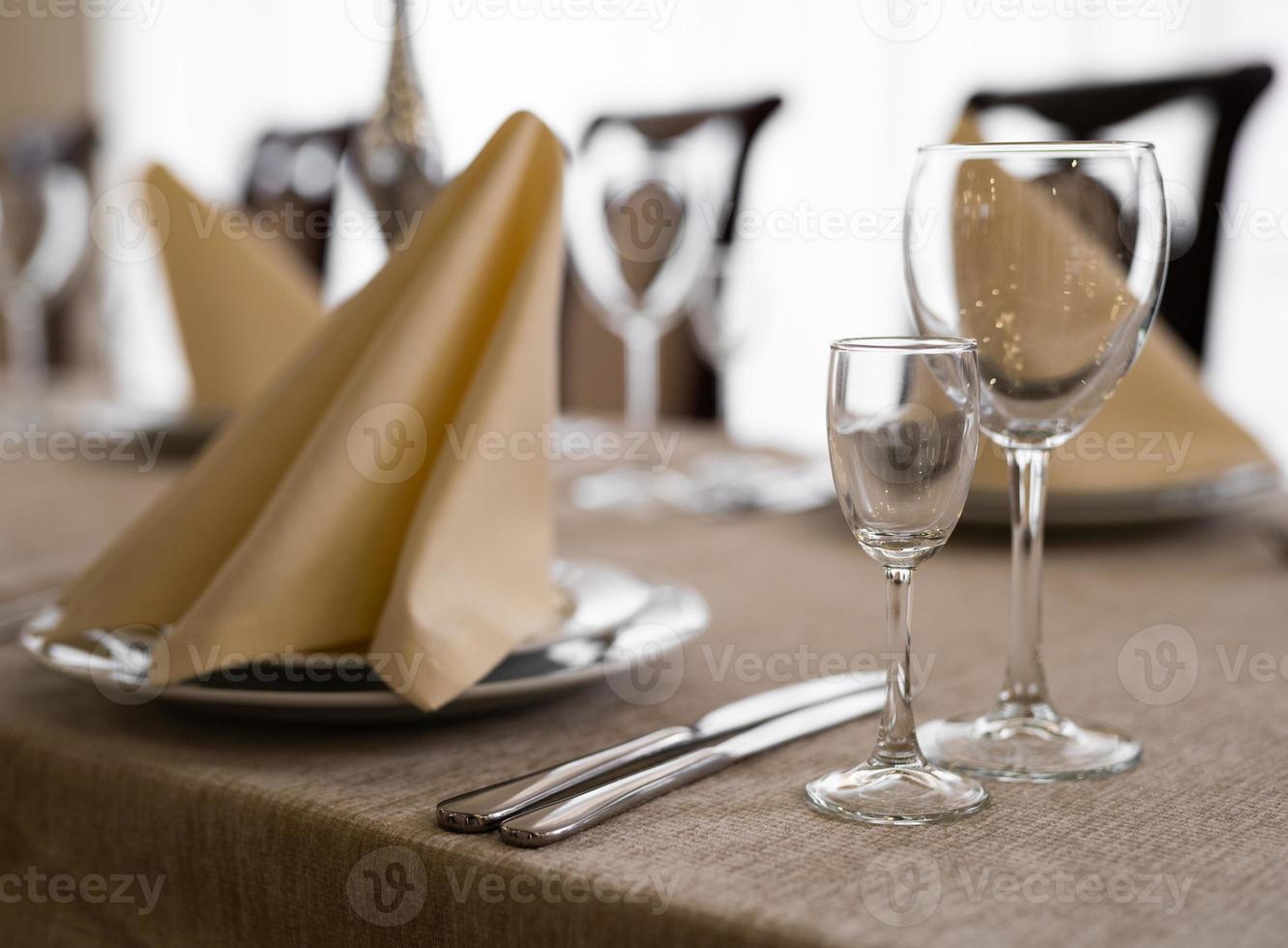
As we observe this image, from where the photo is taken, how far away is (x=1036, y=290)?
21.3 inches

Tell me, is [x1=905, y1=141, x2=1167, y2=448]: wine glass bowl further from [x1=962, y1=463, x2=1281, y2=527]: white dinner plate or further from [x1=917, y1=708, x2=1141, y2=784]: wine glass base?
[x1=962, y1=463, x2=1281, y2=527]: white dinner plate

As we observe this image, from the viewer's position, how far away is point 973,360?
0.48 metres

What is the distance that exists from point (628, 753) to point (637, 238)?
0.71m

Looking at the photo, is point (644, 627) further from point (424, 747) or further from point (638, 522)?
point (638, 522)

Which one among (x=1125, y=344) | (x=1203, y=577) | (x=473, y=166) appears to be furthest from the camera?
(x=1203, y=577)

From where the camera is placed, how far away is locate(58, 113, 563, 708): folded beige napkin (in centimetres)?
58

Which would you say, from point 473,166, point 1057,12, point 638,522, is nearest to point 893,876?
point 473,166

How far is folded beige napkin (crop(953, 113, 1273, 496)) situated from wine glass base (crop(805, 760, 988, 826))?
47 cm

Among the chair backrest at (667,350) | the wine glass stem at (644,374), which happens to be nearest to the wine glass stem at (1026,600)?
the wine glass stem at (644,374)

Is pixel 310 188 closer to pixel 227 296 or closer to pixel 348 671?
pixel 227 296

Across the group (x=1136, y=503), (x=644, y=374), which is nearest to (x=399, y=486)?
(x=1136, y=503)

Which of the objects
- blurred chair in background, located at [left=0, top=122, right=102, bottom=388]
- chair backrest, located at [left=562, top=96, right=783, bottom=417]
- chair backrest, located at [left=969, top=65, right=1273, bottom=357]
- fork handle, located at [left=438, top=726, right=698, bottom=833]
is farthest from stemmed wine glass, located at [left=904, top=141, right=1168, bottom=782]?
blurred chair in background, located at [left=0, top=122, right=102, bottom=388]

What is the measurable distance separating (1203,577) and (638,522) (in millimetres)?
407

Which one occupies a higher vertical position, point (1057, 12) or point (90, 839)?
point (1057, 12)
